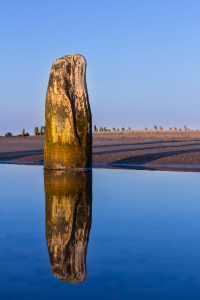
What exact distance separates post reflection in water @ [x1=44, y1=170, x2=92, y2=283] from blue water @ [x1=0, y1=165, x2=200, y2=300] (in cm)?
4

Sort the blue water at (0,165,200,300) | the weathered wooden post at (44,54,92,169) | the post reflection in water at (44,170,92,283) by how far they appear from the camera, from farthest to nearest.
A: the weathered wooden post at (44,54,92,169) < the post reflection in water at (44,170,92,283) < the blue water at (0,165,200,300)

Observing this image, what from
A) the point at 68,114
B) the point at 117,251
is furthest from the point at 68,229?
the point at 68,114

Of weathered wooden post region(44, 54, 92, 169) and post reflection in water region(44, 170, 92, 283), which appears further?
weathered wooden post region(44, 54, 92, 169)

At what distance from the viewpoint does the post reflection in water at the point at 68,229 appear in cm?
219

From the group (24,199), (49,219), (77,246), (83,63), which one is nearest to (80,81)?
(83,63)

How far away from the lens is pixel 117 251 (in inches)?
98.1

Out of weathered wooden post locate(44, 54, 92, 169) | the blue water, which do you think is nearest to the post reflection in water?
the blue water

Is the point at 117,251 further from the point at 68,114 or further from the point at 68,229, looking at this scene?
the point at 68,114

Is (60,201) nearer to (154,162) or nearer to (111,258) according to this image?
(111,258)

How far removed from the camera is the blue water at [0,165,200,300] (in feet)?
6.24

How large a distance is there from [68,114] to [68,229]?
5767mm

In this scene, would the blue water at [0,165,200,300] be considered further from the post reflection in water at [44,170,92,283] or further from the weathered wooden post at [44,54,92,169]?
the weathered wooden post at [44,54,92,169]

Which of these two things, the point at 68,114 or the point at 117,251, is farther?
the point at 68,114

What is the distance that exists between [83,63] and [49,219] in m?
5.92
